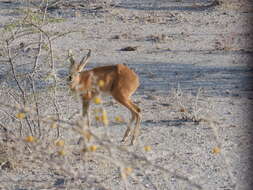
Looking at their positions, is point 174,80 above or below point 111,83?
below

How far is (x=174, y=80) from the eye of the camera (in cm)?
1080

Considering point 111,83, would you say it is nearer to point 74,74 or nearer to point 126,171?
point 74,74

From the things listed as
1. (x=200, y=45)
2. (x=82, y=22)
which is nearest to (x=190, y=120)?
(x=200, y=45)

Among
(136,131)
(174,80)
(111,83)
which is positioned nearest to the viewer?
(136,131)

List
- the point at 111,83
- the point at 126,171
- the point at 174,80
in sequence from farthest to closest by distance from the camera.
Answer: the point at 174,80
the point at 111,83
the point at 126,171

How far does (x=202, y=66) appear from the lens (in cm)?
1197

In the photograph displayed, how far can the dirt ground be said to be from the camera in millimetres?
6273

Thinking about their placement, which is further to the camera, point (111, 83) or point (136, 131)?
point (111, 83)

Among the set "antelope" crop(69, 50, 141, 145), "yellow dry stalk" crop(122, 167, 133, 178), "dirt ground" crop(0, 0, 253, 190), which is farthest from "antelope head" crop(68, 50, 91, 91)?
Answer: "yellow dry stalk" crop(122, 167, 133, 178)

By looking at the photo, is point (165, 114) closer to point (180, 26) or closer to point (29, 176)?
point (29, 176)

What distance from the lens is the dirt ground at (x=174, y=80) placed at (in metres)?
6.27

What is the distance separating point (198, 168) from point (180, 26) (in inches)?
419

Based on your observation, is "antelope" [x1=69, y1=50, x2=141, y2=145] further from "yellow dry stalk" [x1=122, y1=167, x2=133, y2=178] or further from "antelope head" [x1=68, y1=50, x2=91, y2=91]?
"yellow dry stalk" [x1=122, y1=167, x2=133, y2=178]

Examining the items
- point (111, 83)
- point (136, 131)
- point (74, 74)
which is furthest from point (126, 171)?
point (111, 83)
